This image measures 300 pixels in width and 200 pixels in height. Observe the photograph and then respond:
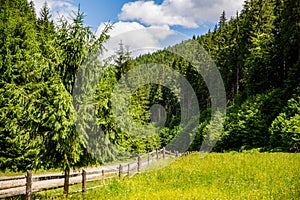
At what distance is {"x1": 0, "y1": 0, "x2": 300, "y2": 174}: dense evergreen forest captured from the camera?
10.8 m

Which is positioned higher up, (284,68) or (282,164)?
(284,68)

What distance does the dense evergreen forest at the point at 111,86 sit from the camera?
10.8 metres

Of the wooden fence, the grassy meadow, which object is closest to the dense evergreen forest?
the wooden fence

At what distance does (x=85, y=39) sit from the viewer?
11.4 meters

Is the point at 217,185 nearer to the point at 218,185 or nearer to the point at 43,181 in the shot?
the point at 218,185

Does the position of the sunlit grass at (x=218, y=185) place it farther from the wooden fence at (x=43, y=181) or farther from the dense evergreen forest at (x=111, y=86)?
the dense evergreen forest at (x=111, y=86)

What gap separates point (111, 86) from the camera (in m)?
11.5

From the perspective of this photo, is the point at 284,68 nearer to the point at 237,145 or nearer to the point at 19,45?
the point at 237,145

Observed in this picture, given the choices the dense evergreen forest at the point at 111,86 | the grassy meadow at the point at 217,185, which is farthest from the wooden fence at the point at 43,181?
the grassy meadow at the point at 217,185

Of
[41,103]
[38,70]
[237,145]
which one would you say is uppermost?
[38,70]

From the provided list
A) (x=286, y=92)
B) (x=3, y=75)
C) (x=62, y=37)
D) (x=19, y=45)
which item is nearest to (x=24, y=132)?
(x=62, y=37)

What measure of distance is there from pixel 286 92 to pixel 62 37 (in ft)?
114

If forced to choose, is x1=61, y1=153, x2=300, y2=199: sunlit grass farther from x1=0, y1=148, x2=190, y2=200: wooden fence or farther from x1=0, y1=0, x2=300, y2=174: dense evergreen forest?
x1=0, y1=0, x2=300, y2=174: dense evergreen forest

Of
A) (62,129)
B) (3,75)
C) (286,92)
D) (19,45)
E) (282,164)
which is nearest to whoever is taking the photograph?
(62,129)
